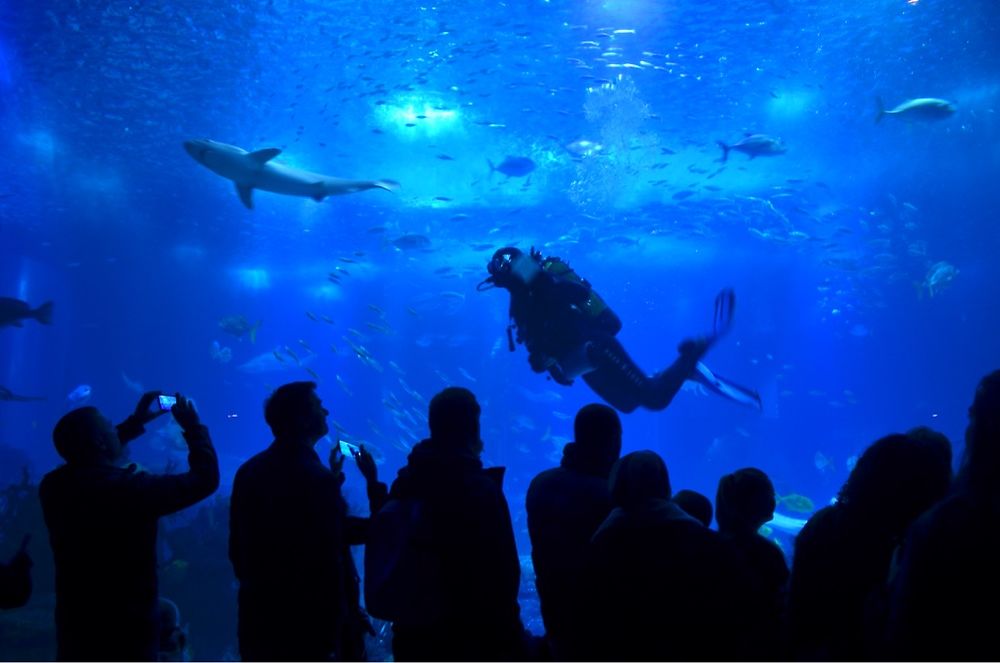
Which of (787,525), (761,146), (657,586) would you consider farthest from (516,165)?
(657,586)

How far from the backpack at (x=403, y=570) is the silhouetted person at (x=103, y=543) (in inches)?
39.6

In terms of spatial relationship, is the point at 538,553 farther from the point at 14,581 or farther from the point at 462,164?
the point at 462,164

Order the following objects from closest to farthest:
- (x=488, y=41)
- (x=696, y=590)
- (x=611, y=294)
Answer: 1. (x=696, y=590)
2. (x=488, y=41)
3. (x=611, y=294)

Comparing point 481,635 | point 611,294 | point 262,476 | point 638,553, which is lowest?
point 481,635

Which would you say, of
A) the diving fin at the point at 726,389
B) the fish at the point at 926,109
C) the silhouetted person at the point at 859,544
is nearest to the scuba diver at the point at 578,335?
the diving fin at the point at 726,389

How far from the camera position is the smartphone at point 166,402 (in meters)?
3.11

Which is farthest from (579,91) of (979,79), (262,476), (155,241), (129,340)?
(129,340)

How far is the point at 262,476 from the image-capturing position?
2.97 metres

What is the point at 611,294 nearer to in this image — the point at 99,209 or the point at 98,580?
the point at 99,209

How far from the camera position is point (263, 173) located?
24.2ft

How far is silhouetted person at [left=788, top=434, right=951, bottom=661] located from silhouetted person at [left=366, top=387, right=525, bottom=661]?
1.22 meters

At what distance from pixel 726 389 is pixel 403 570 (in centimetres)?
482

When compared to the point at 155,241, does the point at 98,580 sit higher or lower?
lower

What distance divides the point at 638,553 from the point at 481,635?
0.85 meters
